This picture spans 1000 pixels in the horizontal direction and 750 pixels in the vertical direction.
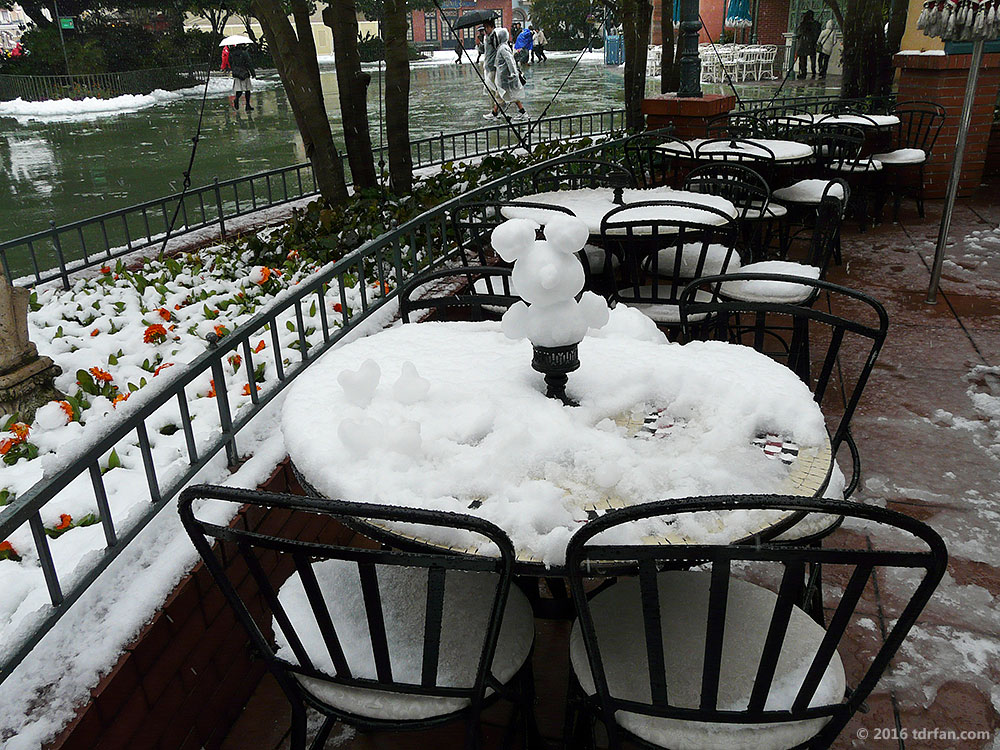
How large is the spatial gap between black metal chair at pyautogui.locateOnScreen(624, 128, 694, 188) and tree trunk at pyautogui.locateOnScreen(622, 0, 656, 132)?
1.07 metres

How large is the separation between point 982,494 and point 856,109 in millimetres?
7190

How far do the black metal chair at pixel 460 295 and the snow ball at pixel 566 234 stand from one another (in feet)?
1.41

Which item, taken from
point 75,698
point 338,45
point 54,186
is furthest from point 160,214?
point 75,698

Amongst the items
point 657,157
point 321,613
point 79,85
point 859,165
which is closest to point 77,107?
point 79,85

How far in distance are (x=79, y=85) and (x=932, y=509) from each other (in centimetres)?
2910

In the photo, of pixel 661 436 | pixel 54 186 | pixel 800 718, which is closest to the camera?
pixel 800 718

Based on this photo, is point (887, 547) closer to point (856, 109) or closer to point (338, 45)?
point (338, 45)

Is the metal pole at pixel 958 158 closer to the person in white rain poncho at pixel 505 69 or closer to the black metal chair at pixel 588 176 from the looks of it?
the black metal chair at pixel 588 176

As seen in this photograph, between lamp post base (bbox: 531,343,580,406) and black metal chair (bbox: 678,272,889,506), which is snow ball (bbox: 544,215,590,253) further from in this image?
black metal chair (bbox: 678,272,889,506)

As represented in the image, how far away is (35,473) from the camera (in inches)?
118

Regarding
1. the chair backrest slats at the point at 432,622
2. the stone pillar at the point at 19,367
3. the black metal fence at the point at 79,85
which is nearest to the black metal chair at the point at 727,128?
the stone pillar at the point at 19,367

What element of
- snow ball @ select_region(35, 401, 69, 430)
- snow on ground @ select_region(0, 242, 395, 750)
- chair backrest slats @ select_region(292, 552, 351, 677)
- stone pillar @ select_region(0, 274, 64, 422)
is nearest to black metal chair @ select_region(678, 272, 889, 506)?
chair backrest slats @ select_region(292, 552, 351, 677)

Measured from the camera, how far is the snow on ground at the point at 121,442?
60.9 inches

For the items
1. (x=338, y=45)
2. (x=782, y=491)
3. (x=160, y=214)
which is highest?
(x=338, y=45)
